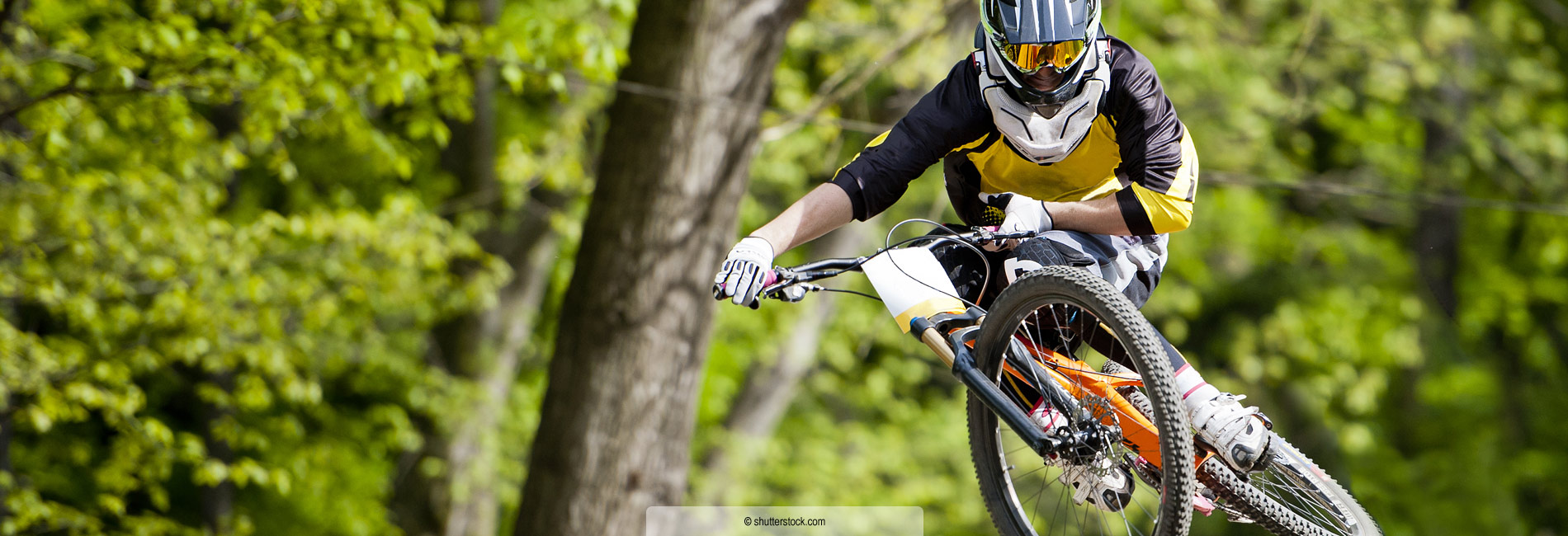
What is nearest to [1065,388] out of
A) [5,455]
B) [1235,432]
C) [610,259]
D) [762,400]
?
[1235,432]

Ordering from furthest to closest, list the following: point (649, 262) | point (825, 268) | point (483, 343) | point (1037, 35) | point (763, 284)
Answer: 1. point (483, 343)
2. point (649, 262)
3. point (825, 268)
4. point (763, 284)
5. point (1037, 35)

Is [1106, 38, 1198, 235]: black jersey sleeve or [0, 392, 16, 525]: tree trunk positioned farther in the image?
[0, 392, 16, 525]: tree trunk

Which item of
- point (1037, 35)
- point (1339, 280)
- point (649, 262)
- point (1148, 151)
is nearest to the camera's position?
point (1037, 35)

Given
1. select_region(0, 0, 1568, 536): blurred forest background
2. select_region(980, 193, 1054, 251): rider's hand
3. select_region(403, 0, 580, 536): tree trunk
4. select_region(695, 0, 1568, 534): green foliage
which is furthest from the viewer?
select_region(695, 0, 1568, 534): green foliage

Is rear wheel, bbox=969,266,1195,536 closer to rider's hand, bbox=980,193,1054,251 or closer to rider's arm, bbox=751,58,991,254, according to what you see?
rider's hand, bbox=980,193,1054,251

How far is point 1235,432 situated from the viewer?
2.89 metres

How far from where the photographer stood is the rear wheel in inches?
104

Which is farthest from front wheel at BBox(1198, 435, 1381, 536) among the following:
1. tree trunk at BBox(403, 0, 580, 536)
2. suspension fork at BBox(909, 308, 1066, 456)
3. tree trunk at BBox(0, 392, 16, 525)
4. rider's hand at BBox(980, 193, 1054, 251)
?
tree trunk at BBox(403, 0, 580, 536)

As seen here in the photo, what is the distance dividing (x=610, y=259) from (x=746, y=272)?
9.96 feet

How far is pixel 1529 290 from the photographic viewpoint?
15828 millimetres

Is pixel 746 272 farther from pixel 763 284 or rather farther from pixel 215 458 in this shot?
pixel 215 458

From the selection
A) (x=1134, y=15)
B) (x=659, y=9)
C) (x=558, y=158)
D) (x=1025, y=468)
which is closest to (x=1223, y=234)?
(x=1134, y=15)

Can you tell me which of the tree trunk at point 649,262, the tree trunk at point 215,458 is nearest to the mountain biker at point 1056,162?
the tree trunk at point 649,262

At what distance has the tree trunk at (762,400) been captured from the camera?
12625 millimetres
